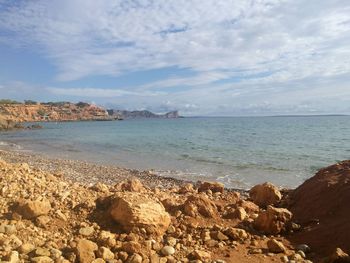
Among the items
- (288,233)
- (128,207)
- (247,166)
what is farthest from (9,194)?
(247,166)

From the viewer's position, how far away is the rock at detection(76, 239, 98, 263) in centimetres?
569

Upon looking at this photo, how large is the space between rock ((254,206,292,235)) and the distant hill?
424ft

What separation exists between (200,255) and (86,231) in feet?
6.63

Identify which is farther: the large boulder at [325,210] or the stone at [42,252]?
the large boulder at [325,210]

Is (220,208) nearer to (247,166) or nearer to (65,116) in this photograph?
(247,166)

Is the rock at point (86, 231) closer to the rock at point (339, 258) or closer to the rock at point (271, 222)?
the rock at point (271, 222)

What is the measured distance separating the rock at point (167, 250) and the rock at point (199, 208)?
1.80 meters

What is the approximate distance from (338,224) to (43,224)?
561 cm

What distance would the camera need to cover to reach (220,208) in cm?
911

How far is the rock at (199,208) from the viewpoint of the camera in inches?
320

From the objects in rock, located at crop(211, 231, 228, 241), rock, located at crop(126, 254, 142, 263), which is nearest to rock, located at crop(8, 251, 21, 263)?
rock, located at crop(126, 254, 142, 263)

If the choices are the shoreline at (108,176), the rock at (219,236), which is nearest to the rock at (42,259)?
the rock at (219,236)

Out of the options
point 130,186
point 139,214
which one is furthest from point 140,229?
point 130,186

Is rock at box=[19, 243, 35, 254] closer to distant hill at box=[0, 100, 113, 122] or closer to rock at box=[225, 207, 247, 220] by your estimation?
rock at box=[225, 207, 247, 220]
